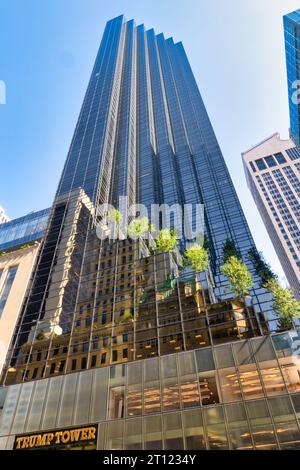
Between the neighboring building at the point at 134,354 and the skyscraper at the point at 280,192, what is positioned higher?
the skyscraper at the point at 280,192

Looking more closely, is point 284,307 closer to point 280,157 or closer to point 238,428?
point 238,428

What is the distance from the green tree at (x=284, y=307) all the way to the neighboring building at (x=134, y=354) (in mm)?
1211

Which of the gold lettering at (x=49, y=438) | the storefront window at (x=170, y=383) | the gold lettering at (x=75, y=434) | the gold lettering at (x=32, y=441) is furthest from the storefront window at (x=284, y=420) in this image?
the gold lettering at (x=32, y=441)

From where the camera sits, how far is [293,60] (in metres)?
55.1

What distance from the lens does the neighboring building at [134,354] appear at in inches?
883

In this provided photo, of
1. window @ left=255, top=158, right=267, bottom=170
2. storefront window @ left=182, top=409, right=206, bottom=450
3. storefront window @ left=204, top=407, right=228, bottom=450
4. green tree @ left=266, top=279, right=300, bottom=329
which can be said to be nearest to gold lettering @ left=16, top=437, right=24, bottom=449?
storefront window @ left=182, top=409, right=206, bottom=450

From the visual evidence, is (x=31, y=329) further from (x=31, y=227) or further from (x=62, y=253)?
(x=31, y=227)

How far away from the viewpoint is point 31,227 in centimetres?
7562

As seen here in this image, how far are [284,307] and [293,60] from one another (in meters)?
47.0

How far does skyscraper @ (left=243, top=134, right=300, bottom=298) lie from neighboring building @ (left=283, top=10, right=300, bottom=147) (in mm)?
58889

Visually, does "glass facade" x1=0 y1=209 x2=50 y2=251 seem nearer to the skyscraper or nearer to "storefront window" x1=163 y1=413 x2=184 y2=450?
"storefront window" x1=163 y1=413 x2=184 y2=450

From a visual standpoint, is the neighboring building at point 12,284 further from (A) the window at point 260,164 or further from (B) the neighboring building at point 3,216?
(A) the window at point 260,164
